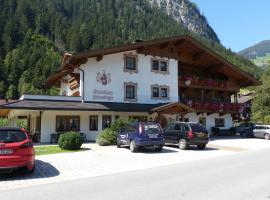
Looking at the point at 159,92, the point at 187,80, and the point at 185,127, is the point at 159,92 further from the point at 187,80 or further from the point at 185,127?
the point at 185,127

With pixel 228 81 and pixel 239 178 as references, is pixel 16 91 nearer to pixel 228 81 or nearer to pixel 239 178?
pixel 228 81

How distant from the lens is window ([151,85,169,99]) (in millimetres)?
34000

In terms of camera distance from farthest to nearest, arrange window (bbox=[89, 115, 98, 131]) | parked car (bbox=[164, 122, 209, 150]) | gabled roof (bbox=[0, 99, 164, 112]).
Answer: window (bbox=[89, 115, 98, 131]) → gabled roof (bbox=[0, 99, 164, 112]) → parked car (bbox=[164, 122, 209, 150])

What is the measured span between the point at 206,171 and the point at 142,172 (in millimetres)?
2266

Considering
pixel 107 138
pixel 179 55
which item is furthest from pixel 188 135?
pixel 179 55

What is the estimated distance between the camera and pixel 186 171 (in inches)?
495

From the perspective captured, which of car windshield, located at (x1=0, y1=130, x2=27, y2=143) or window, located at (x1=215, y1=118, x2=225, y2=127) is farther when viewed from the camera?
window, located at (x1=215, y1=118, x2=225, y2=127)

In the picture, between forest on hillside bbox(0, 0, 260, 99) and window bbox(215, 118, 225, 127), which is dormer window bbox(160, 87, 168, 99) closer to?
window bbox(215, 118, 225, 127)

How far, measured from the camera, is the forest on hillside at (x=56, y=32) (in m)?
95.8

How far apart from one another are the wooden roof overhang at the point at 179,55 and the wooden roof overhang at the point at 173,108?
606 centimetres

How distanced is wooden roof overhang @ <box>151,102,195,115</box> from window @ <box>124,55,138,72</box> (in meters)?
4.77

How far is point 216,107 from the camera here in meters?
37.6

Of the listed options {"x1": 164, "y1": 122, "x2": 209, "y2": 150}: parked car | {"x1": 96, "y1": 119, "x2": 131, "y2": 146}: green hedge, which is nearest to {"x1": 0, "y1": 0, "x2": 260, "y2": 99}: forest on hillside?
{"x1": 96, "y1": 119, "x2": 131, "y2": 146}: green hedge

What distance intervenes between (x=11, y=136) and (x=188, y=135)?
42.2 ft
